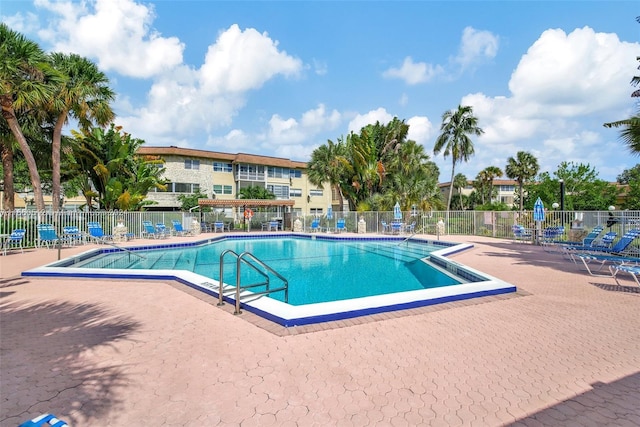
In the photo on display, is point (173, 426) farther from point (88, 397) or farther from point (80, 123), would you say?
point (80, 123)

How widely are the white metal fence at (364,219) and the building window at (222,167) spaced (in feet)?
28.0

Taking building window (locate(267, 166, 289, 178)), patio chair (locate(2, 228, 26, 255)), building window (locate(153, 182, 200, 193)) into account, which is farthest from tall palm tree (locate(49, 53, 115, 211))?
building window (locate(267, 166, 289, 178))

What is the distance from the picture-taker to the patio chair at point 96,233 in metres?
15.8

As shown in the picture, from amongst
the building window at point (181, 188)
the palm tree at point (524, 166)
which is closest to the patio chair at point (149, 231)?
the building window at point (181, 188)

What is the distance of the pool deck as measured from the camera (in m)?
2.68

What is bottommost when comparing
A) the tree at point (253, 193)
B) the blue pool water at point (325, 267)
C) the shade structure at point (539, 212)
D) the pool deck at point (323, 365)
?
the blue pool water at point (325, 267)

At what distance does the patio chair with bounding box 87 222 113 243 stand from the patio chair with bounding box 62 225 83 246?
55 centimetres

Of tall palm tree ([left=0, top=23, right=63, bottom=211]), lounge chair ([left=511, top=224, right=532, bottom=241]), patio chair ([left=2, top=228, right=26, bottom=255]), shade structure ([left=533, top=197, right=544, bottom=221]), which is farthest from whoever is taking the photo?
lounge chair ([left=511, top=224, right=532, bottom=241])

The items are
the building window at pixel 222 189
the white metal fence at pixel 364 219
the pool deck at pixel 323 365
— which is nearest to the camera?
the pool deck at pixel 323 365

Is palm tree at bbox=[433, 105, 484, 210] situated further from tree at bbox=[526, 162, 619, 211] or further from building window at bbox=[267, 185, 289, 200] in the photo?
building window at bbox=[267, 185, 289, 200]

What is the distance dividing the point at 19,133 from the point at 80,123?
14.0 feet

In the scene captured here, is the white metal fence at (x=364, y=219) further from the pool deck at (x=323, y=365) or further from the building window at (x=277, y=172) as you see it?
the building window at (x=277, y=172)

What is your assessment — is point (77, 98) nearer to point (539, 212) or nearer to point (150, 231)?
point (150, 231)

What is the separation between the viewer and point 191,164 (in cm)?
3716
